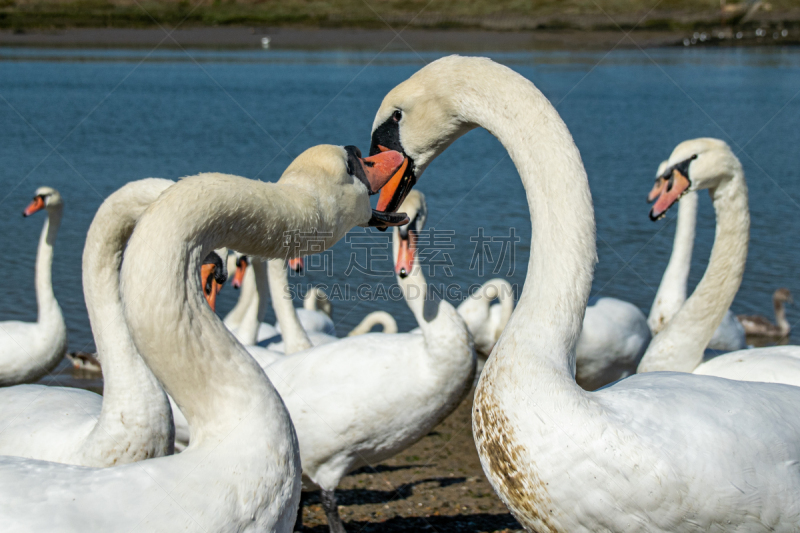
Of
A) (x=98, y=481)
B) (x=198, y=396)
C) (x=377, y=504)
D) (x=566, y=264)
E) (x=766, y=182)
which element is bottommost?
(x=377, y=504)

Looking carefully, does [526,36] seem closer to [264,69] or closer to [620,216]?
[264,69]

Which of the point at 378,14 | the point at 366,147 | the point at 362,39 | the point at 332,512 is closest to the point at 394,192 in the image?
the point at 332,512

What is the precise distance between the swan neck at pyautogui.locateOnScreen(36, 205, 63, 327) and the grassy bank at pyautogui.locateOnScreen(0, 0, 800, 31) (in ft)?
147

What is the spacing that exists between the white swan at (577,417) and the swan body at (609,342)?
3.23m

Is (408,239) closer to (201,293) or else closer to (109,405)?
(109,405)

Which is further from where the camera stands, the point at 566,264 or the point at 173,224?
the point at 566,264

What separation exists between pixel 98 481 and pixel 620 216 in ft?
36.2

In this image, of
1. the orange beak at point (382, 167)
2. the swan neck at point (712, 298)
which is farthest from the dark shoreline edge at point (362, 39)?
the orange beak at point (382, 167)

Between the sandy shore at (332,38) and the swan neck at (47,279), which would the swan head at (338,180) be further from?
the sandy shore at (332,38)

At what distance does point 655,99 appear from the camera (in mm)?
28328

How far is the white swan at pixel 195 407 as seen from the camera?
2154 millimetres

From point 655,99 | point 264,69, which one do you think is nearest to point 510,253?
point 655,99

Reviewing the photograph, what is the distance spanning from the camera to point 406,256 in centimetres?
553

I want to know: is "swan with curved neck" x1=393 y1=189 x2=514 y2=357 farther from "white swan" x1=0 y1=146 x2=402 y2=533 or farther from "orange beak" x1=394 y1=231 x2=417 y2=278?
"white swan" x1=0 y1=146 x2=402 y2=533
